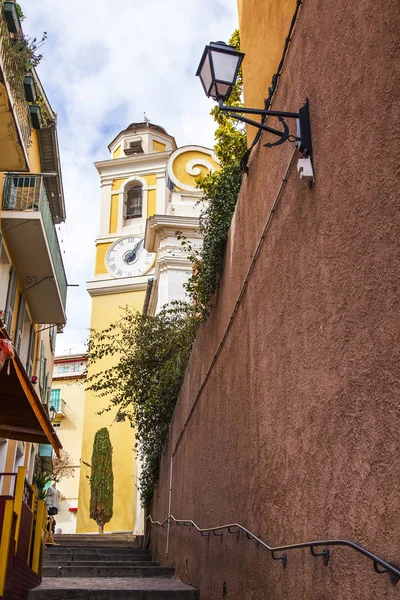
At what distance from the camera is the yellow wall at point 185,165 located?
2416cm

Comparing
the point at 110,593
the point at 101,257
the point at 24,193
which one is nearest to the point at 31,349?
the point at 24,193

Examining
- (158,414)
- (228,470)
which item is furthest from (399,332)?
(158,414)

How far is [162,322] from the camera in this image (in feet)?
49.0

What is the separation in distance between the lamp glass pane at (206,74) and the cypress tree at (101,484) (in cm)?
2399

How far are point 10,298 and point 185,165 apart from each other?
11.9 metres

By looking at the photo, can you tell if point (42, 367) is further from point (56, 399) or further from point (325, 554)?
point (56, 399)

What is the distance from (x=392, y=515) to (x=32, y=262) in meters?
12.3

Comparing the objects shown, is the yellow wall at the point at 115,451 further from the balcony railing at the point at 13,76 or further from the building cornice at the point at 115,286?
the balcony railing at the point at 13,76

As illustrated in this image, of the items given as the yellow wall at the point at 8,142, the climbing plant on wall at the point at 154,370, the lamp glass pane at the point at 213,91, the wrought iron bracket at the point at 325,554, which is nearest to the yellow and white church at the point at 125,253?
the climbing plant on wall at the point at 154,370

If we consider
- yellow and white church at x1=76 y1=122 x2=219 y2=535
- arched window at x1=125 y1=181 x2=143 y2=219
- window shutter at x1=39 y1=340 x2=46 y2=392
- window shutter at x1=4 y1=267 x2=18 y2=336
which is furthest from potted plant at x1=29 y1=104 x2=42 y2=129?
arched window at x1=125 y1=181 x2=143 y2=219

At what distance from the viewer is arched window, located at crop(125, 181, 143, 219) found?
31.9 metres

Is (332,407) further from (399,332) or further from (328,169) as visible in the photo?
(328,169)

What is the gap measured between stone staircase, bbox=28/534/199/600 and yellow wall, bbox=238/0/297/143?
495cm

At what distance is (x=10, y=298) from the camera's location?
13.9 meters
